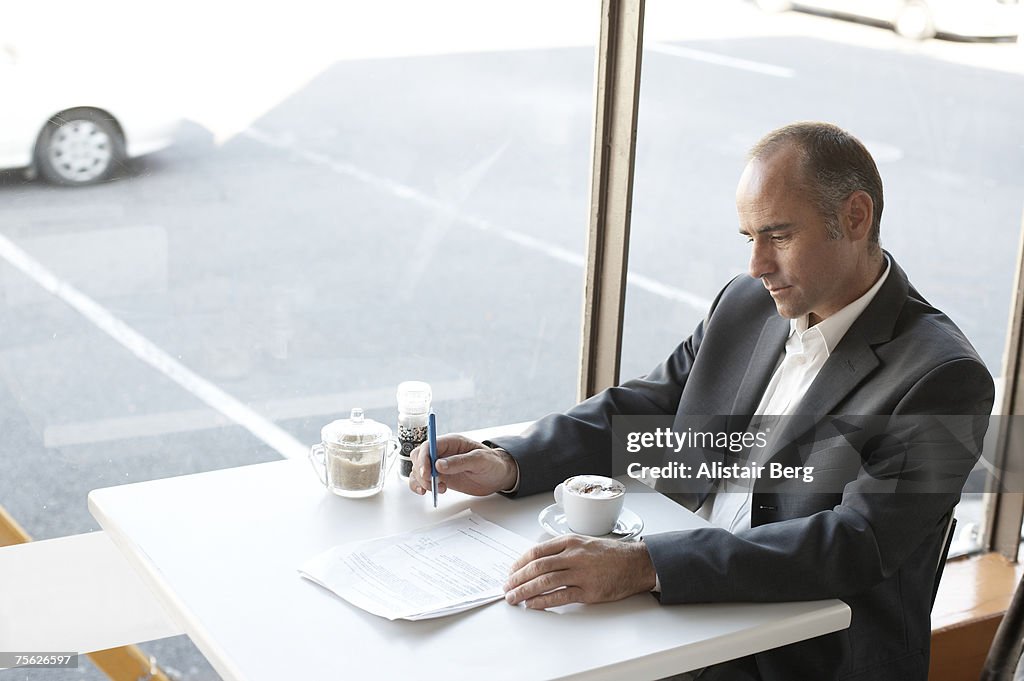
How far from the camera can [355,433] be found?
1986mm

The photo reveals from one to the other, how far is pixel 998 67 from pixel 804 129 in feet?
4.39

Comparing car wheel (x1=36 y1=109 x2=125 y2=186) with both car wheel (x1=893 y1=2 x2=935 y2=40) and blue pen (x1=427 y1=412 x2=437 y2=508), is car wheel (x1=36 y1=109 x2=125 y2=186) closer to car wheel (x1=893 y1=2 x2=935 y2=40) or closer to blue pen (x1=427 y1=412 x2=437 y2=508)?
blue pen (x1=427 y1=412 x2=437 y2=508)

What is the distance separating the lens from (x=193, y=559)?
1.76 metres

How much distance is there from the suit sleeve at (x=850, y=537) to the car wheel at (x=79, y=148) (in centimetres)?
133

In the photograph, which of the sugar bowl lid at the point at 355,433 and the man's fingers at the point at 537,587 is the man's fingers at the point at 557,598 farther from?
the sugar bowl lid at the point at 355,433

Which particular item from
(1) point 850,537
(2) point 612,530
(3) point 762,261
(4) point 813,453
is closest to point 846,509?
(1) point 850,537

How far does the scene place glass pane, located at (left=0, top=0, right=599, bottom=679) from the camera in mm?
2309

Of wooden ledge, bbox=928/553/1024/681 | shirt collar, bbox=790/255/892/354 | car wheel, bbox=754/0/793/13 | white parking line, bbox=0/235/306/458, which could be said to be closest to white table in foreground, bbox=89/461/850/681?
shirt collar, bbox=790/255/892/354

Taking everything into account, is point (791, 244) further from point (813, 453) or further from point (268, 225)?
point (268, 225)

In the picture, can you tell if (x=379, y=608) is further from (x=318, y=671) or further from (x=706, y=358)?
(x=706, y=358)

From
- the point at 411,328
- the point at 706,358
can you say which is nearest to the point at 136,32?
the point at 411,328

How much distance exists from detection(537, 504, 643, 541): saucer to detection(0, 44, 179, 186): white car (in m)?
1.10

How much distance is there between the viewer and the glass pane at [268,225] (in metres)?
2.31

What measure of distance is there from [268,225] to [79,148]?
41 cm
